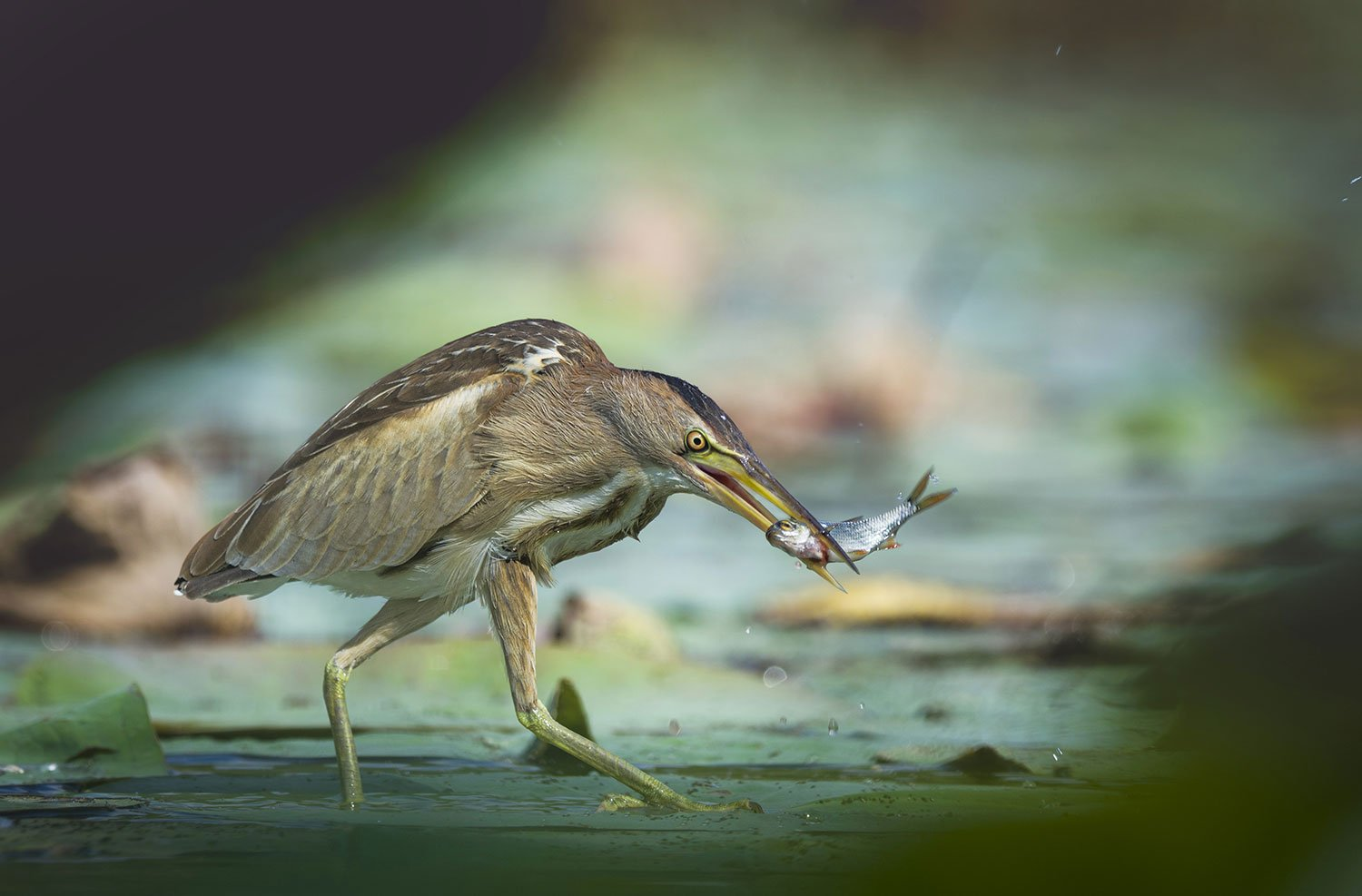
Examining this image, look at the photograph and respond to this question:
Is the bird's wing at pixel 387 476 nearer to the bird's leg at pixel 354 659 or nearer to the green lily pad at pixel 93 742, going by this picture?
the bird's leg at pixel 354 659

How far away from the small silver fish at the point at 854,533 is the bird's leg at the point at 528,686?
25.9 inches

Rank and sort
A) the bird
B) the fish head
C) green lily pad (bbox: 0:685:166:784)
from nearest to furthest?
the fish head → the bird → green lily pad (bbox: 0:685:166:784)

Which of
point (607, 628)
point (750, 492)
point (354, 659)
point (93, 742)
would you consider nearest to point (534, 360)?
point (750, 492)

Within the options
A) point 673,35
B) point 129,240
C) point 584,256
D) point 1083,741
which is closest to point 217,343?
point 129,240

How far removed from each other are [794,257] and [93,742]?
19.8 ft

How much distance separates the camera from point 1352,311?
960 centimetres

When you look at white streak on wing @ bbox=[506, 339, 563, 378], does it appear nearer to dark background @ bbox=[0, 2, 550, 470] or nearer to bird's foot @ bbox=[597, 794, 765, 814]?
bird's foot @ bbox=[597, 794, 765, 814]

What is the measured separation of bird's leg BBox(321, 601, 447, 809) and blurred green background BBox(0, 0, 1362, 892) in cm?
286

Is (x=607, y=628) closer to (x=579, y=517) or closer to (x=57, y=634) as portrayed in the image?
(x=579, y=517)

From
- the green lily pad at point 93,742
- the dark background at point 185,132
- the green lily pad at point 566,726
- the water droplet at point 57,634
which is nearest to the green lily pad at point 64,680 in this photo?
the green lily pad at point 93,742

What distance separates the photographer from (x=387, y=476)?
14.2 feet

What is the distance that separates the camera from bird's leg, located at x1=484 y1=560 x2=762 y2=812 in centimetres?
397

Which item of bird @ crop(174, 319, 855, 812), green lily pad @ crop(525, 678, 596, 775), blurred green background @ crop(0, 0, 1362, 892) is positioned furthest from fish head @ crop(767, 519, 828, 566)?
blurred green background @ crop(0, 0, 1362, 892)

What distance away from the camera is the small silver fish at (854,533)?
377 centimetres
